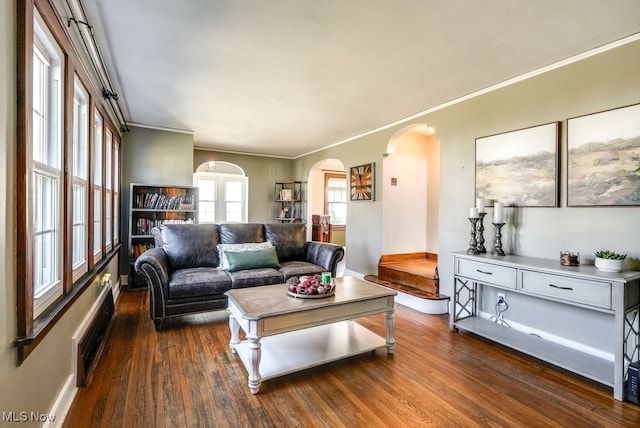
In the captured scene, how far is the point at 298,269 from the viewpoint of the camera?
12.5ft

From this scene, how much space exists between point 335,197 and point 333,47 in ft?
19.9

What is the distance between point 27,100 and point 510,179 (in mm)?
3578

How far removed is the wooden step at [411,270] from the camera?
3.90m

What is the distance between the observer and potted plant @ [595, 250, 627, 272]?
7.15 feet

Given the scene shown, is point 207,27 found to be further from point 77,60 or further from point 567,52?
point 567,52

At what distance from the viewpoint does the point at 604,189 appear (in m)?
2.43

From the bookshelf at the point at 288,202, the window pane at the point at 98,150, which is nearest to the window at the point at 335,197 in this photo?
the bookshelf at the point at 288,202

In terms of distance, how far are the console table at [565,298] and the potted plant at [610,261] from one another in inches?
1.8

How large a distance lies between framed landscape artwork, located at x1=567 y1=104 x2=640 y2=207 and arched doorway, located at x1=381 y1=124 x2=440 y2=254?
2.11 m

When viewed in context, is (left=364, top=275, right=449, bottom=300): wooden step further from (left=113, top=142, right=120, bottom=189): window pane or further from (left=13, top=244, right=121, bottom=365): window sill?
(left=113, top=142, right=120, bottom=189): window pane

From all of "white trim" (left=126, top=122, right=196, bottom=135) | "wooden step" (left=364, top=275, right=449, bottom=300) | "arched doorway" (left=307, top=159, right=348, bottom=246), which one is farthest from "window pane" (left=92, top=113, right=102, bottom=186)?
"arched doorway" (left=307, top=159, right=348, bottom=246)

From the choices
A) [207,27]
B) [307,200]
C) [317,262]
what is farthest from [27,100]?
[307,200]

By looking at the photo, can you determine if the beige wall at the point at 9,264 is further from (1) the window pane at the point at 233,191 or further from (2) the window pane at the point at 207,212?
(1) the window pane at the point at 233,191

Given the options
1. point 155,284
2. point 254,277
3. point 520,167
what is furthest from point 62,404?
point 520,167
